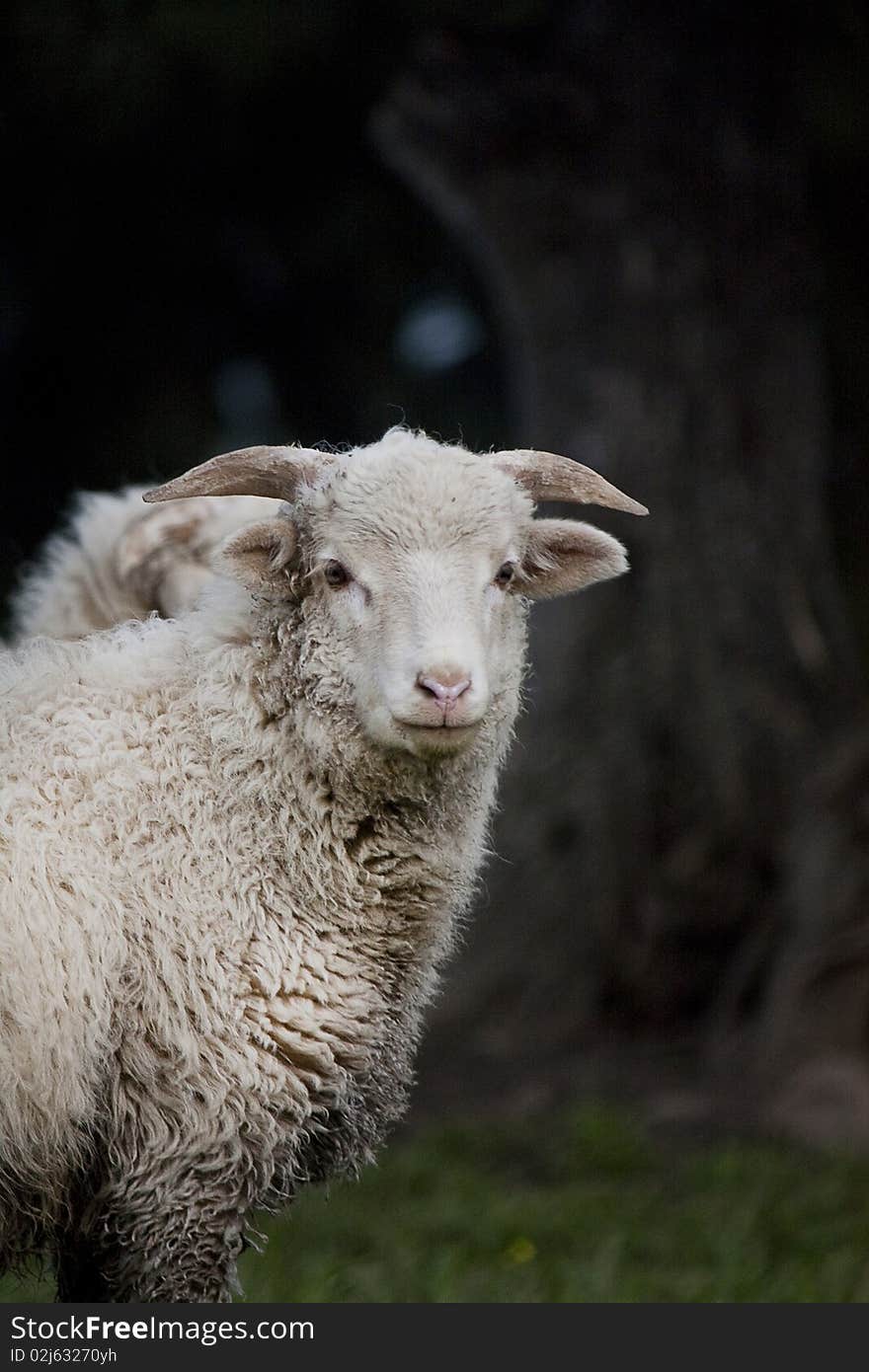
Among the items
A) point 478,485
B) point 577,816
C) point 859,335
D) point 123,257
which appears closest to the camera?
point 478,485

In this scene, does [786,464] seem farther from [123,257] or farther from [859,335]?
[123,257]

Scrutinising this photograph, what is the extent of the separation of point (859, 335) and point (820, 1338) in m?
6.84

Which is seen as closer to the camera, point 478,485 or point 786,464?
point 478,485

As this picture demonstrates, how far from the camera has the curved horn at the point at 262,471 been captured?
386cm

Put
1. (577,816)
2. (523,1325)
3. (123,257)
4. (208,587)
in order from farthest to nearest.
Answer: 1. (123,257)
2. (577,816)
3. (523,1325)
4. (208,587)

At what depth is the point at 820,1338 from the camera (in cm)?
464

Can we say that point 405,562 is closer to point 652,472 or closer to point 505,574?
point 505,574

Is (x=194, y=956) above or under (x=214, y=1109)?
above

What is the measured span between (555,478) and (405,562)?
1.69 feet

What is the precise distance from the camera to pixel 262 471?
154 inches

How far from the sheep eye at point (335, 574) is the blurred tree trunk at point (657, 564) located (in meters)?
4.78

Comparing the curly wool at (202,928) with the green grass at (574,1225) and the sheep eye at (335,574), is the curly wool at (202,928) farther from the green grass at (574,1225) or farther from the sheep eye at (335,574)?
the green grass at (574,1225)

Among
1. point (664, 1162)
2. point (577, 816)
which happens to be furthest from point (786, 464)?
point (664, 1162)

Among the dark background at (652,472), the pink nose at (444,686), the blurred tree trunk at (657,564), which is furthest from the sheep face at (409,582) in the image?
the blurred tree trunk at (657,564)
